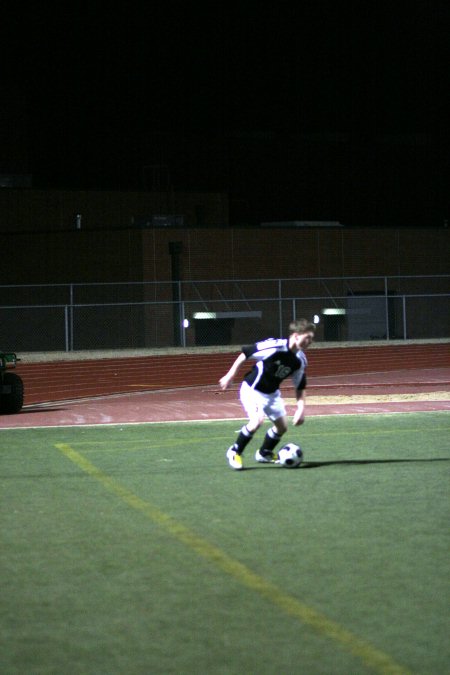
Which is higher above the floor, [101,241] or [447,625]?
[101,241]

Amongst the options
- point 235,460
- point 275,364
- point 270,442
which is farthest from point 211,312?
point 275,364

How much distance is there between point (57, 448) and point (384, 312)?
30.9 m

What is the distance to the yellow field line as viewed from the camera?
5.71m

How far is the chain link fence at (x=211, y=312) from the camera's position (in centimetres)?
4094

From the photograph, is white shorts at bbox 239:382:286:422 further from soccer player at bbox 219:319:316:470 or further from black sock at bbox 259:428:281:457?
black sock at bbox 259:428:281:457

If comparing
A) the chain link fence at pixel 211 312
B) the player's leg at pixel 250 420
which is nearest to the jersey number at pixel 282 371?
the player's leg at pixel 250 420

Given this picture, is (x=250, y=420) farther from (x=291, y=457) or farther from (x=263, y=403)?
(x=291, y=457)

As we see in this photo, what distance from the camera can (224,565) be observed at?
26.0ft

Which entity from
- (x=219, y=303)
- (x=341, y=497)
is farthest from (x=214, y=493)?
(x=219, y=303)

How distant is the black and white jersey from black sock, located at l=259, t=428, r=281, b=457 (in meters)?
0.86

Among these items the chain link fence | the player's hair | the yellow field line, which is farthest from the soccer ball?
the chain link fence

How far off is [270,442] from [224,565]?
17.7ft

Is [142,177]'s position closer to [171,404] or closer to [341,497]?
[171,404]

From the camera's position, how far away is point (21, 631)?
6328 millimetres
